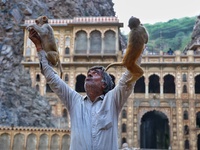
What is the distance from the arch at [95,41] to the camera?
31.9 meters

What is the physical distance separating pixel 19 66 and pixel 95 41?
8.12 m

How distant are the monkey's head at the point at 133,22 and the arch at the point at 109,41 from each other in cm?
2904

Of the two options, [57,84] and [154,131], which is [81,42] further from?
[57,84]

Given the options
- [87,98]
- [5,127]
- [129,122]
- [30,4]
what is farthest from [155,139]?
[87,98]

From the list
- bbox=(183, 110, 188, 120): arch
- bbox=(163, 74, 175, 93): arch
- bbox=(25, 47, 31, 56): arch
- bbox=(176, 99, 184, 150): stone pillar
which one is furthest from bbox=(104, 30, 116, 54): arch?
bbox=(183, 110, 188, 120): arch

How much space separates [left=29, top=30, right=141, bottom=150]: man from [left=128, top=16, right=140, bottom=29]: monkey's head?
498 millimetres

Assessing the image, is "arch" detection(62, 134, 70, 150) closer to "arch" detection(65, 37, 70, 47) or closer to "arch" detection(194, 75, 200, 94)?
"arch" detection(65, 37, 70, 47)

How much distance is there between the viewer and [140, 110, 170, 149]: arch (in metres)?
33.9

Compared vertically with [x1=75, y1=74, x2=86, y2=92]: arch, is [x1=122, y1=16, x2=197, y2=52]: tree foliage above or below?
above

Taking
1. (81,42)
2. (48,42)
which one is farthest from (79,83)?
(48,42)

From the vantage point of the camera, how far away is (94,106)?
122 inches

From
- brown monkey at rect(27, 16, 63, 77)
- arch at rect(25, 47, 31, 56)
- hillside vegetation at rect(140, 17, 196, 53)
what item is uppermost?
Answer: hillside vegetation at rect(140, 17, 196, 53)

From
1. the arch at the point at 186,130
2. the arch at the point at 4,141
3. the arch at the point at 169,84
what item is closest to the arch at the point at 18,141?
the arch at the point at 4,141

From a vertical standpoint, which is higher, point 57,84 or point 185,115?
point 57,84
